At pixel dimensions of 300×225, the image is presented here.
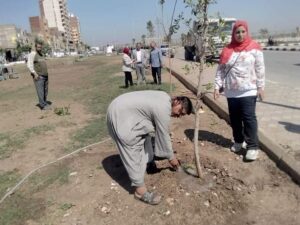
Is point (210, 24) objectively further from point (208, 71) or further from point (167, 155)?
point (208, 71)

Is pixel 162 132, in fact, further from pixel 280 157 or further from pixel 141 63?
pixel 141 63

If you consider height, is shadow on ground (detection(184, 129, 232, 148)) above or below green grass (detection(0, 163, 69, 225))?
above

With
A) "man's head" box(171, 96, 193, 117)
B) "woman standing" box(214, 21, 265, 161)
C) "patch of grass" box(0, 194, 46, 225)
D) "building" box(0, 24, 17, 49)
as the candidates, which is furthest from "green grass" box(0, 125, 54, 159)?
"building" box(0, 24, 17, 49)

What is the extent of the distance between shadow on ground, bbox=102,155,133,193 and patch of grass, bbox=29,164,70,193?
56 cm

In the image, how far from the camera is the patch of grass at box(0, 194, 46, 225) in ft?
13.2

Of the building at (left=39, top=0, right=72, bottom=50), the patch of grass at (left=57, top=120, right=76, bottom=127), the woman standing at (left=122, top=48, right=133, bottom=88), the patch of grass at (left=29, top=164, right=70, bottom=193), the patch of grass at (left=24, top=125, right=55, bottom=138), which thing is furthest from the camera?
the building at (left=39, top=0, right=72, bottom=50)

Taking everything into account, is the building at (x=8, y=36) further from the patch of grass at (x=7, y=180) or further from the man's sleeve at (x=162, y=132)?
the man's sleeve at (x=162, y=132)

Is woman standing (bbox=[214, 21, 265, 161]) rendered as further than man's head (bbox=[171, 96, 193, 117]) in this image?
Yes

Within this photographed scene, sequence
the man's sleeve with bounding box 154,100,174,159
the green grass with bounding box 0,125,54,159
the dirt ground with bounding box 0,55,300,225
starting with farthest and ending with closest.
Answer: the green grass with bounding box 0,125,54,159 → the man's sleeve with bounding box 154,100,174,159 → the dirt ground with bounding box 0,55,300,225

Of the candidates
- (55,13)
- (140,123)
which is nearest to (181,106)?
(140,123)

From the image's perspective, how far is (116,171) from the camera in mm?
4984

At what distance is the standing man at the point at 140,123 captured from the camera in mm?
3916

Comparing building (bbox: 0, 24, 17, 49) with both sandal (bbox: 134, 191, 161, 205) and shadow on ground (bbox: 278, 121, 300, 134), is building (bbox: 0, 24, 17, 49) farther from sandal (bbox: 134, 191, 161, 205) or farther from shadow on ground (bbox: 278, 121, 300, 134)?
sandal (bbox: 134, 191, 161, 205)

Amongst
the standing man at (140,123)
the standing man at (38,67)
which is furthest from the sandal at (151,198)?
the standing man at (38,67)
